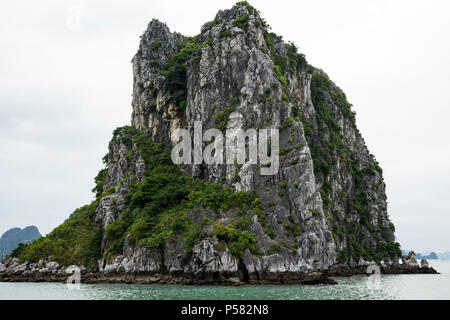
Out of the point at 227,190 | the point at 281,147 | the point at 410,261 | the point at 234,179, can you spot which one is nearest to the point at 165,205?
the point at 227,190

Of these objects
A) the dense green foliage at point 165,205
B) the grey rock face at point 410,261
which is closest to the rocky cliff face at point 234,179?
the dense green foliage at point 165,205

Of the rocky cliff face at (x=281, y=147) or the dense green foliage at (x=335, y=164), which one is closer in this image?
the rocky cliff face at (x=281, y=147)

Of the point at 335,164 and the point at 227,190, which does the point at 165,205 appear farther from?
the point at 335,164

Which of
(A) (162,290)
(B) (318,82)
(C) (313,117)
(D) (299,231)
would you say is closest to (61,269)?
(A) (162,290)

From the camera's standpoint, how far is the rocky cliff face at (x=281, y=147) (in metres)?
47.7

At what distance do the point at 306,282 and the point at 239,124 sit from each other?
23.2 m

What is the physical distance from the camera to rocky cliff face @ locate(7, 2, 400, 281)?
1860 inches

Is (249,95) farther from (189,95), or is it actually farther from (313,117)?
(313,117)

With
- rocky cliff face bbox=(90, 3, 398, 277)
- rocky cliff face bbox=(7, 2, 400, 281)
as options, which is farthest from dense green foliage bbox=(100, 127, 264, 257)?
rocky cliff face bbox=(90, 3, 398, 277)

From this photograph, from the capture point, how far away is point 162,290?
126 ft

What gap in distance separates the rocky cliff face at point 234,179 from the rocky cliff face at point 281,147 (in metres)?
0.17

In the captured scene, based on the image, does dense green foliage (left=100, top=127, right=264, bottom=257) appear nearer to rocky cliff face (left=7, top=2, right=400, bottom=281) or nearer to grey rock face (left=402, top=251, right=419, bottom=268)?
rocky cliff face (left=7, top=2, right=400, bottom=281)

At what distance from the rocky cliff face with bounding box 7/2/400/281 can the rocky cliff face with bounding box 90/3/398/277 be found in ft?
0.56

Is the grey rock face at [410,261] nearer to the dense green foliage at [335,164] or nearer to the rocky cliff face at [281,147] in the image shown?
the dense green foliage at [335,164]
